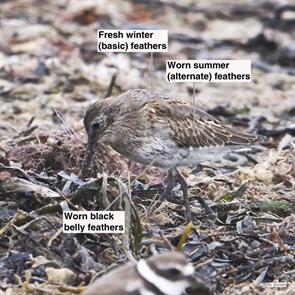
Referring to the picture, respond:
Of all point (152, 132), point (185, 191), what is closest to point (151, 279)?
point (185, 191)

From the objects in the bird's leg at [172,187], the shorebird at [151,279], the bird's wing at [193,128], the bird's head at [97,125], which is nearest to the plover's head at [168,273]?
the shorebird at [151,279]

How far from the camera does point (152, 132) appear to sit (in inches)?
271

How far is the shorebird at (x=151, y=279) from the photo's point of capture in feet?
15.2

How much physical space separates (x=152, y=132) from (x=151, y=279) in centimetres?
233

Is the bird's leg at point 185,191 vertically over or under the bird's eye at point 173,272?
over

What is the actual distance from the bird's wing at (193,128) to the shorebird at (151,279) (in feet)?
7.39

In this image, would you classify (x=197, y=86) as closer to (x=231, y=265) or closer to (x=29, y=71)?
(x=29, y=71)

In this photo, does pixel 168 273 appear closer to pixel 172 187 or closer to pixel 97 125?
pixel 172 187

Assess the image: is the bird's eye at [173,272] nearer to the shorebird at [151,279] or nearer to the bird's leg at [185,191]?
the shorebird at [151,279]

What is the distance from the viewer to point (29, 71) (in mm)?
11016

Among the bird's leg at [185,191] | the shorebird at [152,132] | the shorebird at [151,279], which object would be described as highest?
the shorebird at [152,132]

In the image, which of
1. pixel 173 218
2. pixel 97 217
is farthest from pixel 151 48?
pixel 97 217

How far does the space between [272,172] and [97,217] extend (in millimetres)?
2577

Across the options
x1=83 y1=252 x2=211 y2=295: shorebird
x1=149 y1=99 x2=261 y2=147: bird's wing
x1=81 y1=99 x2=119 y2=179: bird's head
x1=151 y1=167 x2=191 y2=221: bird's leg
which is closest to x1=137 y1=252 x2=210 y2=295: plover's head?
x1=83 y1=252 x2=211 y2=295: shorebird
